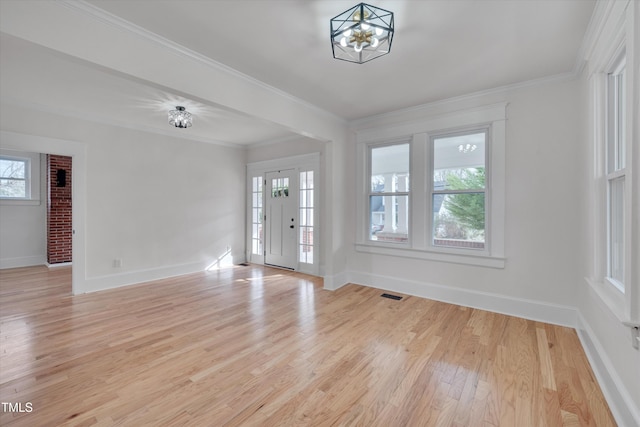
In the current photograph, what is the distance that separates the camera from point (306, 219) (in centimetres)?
536

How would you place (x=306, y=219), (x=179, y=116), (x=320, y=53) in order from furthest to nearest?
(x=306, y=219), (x=179, y=116), (x=320, y=53)

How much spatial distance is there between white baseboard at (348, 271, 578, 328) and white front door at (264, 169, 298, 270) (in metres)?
1.75

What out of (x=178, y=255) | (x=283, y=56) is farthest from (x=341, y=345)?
(x=178, y=255)

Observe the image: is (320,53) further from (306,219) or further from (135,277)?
(135,277)

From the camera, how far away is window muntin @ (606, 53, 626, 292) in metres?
1.97

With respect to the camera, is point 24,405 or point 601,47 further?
point 601,47

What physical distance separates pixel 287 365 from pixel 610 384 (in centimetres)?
221

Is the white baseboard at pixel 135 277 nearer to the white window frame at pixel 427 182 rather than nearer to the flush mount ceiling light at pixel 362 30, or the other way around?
the white window frame at pixel 427 182

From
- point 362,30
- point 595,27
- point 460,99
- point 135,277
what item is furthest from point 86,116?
point 595,27

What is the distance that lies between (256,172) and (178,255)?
237 cm

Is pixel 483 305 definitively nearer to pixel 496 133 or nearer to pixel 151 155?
pixel 496 133

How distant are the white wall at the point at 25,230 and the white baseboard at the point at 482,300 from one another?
23.2 ft

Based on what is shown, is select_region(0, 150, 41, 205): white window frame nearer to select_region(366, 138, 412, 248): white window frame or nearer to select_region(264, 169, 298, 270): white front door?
select_region(264, 169, 298, 270): white front door

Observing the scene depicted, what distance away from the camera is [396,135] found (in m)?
4.04
